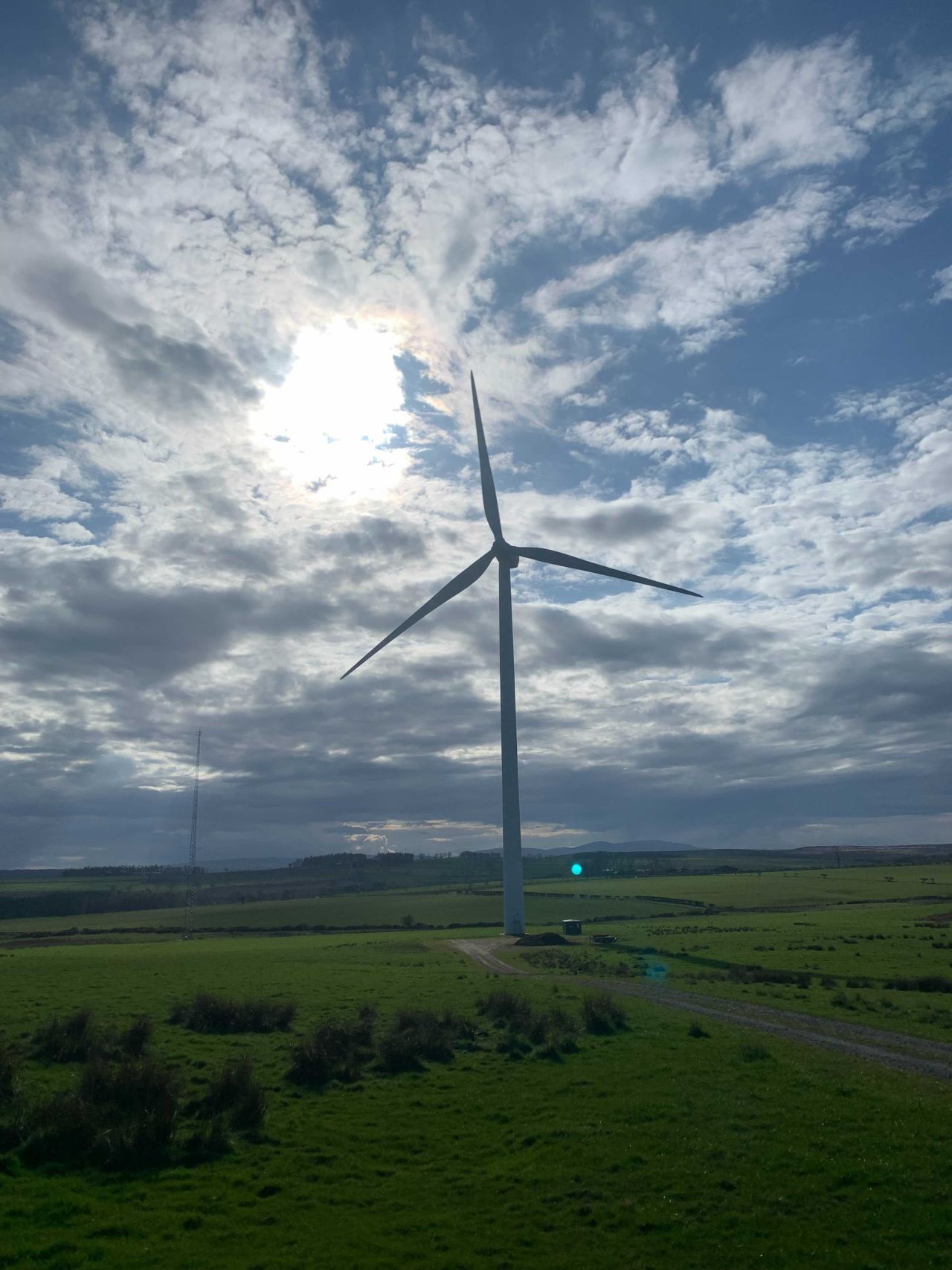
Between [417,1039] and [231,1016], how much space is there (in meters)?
9.12

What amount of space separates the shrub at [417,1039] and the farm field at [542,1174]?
2.79 ft

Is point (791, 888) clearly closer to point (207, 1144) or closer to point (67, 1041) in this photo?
point (67, 1041)

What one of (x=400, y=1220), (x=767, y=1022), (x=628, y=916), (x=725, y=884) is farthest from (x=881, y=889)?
(x=400, y=1220)

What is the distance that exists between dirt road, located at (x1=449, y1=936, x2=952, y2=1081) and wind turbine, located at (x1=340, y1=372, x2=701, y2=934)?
27.7 m

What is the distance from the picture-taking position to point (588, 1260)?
50.8 feet

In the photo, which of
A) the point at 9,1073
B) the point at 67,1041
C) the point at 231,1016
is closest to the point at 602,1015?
the point at 231,1016

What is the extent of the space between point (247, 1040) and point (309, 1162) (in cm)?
1266

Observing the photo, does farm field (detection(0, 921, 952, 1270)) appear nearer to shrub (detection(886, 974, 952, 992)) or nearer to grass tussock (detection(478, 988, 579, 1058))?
grass tussock (detection(478, 988, 579, 1058))

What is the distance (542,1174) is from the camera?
1928cm

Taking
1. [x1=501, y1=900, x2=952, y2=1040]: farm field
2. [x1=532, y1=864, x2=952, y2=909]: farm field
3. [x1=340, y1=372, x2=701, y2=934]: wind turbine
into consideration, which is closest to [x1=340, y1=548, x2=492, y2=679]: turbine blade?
[x1=340, y1=372, x2=701, y2=934]: wind turbine

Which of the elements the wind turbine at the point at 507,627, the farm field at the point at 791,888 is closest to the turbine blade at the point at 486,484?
the wind turbine at the point at 507,627

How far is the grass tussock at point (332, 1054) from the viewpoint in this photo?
2716 cm

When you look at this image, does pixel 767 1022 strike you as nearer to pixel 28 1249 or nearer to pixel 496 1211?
pixel 496 1211

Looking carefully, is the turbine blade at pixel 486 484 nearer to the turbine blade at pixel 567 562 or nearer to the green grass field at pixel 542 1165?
the turbine blade at pixel 567 562
